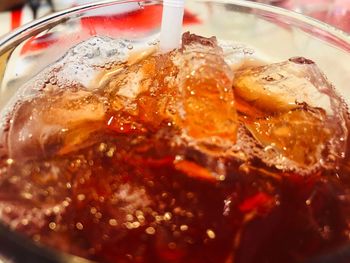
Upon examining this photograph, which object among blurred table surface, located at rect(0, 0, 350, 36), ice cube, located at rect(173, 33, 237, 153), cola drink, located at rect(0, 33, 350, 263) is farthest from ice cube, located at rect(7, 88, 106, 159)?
blurred table surface, located at rect(0, 0, 350, 36)

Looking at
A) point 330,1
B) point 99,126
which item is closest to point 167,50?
point 99,126

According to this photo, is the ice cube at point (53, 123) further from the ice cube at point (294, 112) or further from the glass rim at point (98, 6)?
the ice cube at point (294, 112)

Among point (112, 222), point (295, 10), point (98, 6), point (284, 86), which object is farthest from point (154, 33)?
point (295, 10)

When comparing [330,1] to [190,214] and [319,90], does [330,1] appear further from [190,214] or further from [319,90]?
[190,214]

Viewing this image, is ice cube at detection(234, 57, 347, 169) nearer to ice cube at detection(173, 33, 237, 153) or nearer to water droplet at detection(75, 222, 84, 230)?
ice cube at detection(173, 33, 237, 153)

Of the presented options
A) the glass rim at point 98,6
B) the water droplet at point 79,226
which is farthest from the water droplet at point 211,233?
the glass rim at point 98,6

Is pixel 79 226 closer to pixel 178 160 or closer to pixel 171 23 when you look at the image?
pixel 178 160
